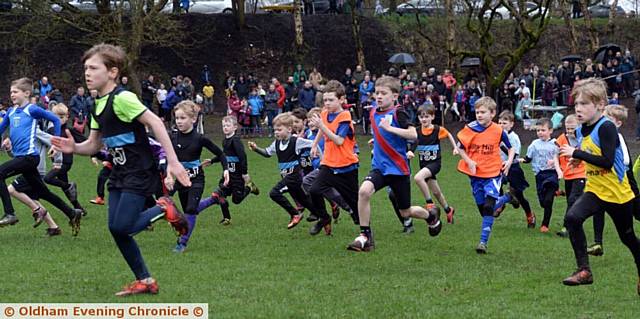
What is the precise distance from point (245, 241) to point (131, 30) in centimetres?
2675

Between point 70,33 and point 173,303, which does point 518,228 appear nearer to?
point 173,303

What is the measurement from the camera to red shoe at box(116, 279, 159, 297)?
8.16 metres

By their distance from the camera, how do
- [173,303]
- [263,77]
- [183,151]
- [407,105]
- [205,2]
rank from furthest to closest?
[205,2] → [263,77] → [407,105] → [183,151] → [173,303]

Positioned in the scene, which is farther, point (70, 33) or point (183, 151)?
point (70, 33)

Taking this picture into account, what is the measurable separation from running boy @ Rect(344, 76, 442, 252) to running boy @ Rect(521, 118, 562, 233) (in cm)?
290

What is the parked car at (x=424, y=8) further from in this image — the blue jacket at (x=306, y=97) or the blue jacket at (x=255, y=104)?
the blue jacket at (x=255, y=104)

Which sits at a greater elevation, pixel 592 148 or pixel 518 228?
pixel 592 148

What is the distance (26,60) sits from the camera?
4462 cm

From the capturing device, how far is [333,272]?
965cm

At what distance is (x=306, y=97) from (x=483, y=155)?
22.9 meters

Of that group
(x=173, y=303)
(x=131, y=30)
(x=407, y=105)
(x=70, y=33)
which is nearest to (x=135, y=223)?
(x=173, y=303)

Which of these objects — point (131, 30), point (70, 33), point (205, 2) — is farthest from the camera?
point (205, 2)

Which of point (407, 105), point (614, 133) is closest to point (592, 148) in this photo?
point (614, 133)

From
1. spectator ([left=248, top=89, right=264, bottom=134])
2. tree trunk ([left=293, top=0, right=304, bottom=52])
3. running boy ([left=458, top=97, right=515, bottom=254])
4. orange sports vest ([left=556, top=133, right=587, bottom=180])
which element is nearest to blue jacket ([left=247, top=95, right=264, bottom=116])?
spectator ([left=248, top=89, right=264, bottom=134])
